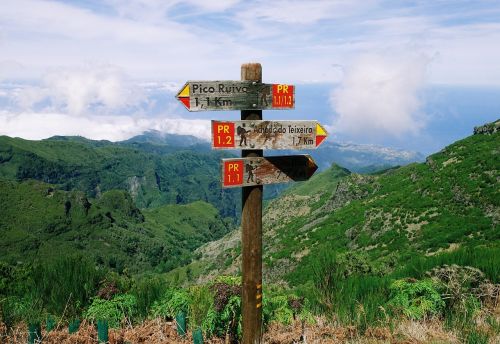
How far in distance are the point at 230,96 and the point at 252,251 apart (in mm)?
1951

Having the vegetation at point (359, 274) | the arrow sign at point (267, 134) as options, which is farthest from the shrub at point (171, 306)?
the arrow sign at point (267, 134)

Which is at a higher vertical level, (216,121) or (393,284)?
(216,121)

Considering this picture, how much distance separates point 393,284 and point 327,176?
137678 millimetres

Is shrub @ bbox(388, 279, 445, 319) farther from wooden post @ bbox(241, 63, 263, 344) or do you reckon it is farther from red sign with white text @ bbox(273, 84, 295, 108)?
red sign with white text @ bbox(273, 84, 295, 108)

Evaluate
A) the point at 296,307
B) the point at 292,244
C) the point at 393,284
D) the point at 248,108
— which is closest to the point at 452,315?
the point at 393,284

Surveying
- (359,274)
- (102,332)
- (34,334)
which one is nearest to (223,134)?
(102,332)

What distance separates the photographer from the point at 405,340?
17.8 feet

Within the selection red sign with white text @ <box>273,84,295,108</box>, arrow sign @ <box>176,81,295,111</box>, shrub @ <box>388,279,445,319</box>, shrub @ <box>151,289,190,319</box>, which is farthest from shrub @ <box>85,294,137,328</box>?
shrub @ <box>388,279,445,319</box>

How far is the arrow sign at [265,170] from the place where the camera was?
5.09 m

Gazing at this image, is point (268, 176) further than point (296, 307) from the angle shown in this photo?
No

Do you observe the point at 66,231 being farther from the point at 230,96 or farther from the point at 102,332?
the point at 230,96

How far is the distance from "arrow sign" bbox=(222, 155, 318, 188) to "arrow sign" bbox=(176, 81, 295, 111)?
0.66 meters

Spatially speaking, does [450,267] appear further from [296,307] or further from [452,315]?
[296,307]

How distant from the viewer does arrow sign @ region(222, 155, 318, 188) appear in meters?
5.09
